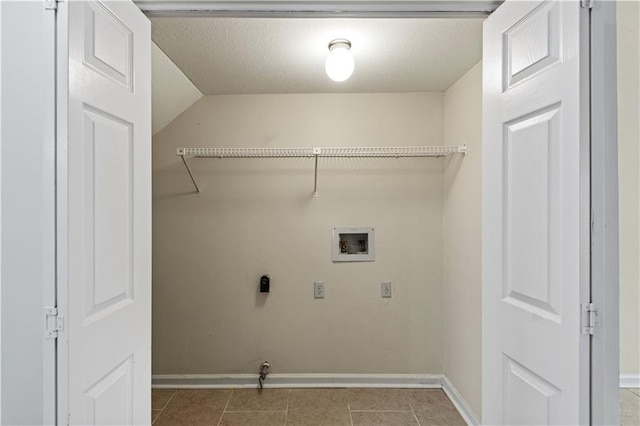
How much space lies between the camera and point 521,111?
1094 mm

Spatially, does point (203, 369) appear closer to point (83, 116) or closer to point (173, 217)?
point (173, 217)

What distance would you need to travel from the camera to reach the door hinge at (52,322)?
2.90ft

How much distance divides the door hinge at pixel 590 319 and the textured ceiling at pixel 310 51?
4.80 feet

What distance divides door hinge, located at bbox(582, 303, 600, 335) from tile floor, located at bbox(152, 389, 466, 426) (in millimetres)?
1732

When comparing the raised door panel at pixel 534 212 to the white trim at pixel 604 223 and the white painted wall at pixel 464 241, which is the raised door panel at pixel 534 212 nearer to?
the white trim at pixel 604 223

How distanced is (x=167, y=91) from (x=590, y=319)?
8.64ft

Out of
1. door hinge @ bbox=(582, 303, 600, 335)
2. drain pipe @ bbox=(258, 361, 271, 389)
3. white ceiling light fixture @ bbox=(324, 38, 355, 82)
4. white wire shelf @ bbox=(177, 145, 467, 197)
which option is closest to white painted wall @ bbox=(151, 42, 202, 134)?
white wire shelf @ bbox=(177, 145, 467, 197)

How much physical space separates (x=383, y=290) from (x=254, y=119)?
179 centimetres

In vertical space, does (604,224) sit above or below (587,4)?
below

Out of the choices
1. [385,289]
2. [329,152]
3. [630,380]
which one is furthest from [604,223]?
[385,289]

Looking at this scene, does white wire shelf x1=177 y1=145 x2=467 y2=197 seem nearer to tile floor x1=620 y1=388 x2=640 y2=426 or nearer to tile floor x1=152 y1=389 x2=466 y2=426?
tile floor x1=620 y1=388 x2=640 y2=426

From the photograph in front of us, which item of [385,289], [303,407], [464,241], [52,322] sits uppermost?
[464,241]

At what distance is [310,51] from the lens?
199cm

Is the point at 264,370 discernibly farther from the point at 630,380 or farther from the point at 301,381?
the point at 630,380
